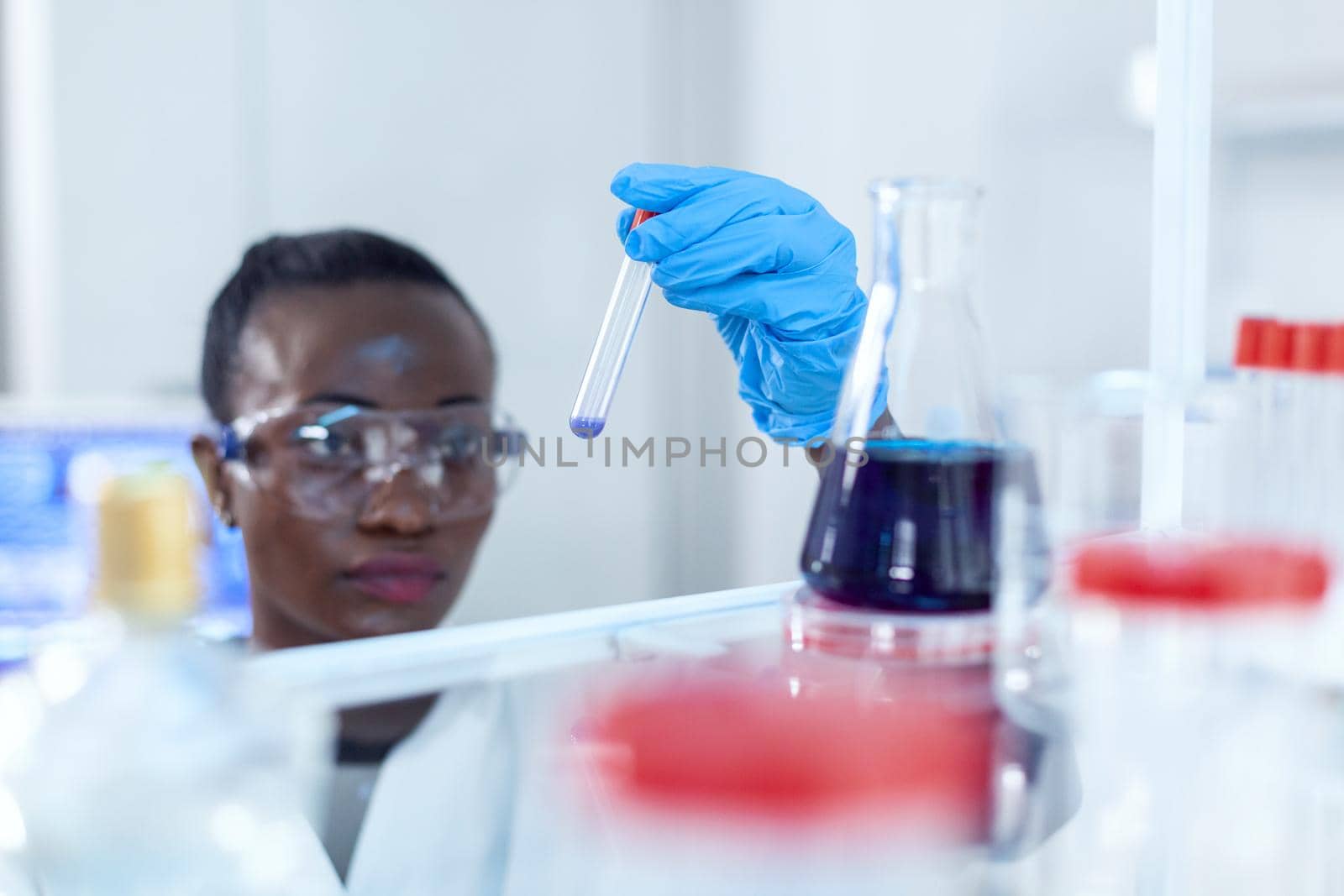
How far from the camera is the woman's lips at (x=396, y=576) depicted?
4.57 feet

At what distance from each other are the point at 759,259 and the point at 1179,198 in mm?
399

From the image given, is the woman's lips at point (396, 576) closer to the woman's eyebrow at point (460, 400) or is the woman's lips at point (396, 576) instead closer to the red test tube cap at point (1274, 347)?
the woman's eyebrow at point (460, 400)

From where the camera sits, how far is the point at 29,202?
245cm

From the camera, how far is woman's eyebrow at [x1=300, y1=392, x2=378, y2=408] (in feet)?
4.62

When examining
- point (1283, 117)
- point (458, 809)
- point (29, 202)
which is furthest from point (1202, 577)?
A: point (29, 202)

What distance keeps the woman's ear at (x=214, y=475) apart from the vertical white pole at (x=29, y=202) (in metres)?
1.19

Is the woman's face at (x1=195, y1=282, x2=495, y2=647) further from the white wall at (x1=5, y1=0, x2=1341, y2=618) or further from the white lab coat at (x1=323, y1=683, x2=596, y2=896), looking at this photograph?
the white wall at (x1=5, y1=0, x2=1341, y2=618)

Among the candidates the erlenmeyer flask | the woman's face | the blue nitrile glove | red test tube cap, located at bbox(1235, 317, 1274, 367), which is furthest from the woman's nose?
red test tube cap, located at bbox(1235, 317, 1274, 367)

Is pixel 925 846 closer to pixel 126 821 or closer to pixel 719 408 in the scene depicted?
pixel 126 821

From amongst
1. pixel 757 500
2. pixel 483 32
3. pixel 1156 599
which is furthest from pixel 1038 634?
pixel 483 32

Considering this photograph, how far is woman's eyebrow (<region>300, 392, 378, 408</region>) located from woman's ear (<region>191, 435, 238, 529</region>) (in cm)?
16

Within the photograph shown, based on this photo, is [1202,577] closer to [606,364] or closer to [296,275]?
[606,364]

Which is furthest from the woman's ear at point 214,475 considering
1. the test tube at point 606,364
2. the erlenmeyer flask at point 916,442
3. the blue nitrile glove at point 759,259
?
the erlenmeyer flask at point 916,442

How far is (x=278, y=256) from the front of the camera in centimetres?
153
